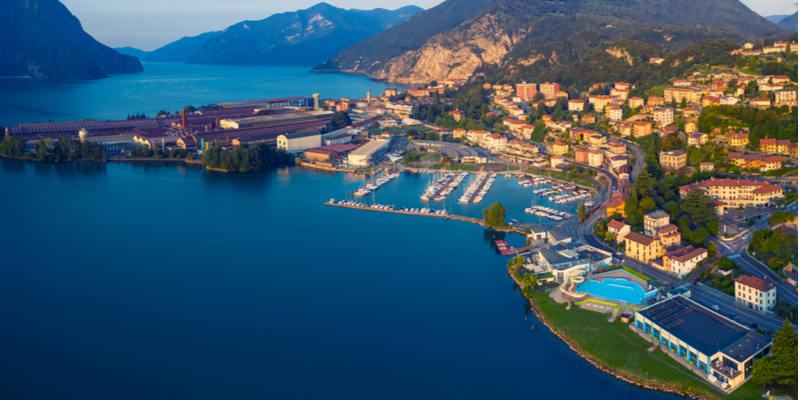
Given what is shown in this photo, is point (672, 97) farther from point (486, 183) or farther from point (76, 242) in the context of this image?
point (76, 242)

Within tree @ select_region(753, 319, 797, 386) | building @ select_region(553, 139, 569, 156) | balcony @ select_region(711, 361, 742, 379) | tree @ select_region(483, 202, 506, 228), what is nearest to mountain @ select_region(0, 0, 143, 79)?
building @ select_region(553, 139, 569, 156)

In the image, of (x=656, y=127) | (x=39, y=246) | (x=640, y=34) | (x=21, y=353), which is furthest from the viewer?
(x=640, y=34)

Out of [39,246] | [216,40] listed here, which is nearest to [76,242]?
[39,246]

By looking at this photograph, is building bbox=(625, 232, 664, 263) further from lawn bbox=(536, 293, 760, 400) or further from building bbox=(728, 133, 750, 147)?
building bbox=(728, 133, 750, 147)

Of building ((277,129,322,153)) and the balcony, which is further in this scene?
building ((277,129,322,153))

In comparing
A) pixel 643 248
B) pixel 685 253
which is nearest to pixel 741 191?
pixel 685 253

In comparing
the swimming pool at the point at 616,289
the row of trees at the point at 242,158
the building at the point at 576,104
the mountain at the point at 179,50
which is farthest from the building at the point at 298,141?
the mountain at the point at 179,50
